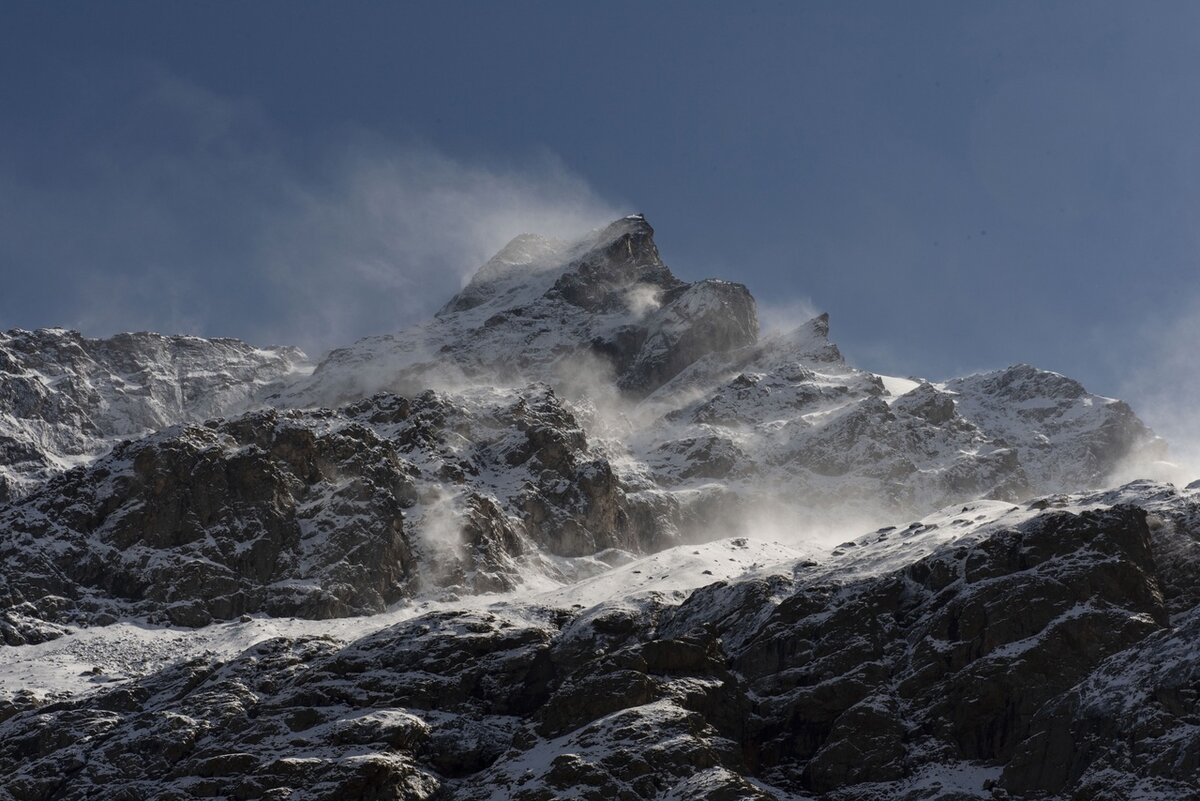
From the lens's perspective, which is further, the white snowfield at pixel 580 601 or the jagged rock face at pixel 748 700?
the white snowfield at pixel 580 601

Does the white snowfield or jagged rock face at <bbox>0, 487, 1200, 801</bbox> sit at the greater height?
the white snowfield

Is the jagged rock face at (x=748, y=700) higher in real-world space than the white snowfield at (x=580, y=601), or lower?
lower

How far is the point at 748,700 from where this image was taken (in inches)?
5797

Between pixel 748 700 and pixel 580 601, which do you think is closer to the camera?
pixel 748 700

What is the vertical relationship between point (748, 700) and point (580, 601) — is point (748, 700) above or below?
below

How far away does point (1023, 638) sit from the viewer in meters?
141

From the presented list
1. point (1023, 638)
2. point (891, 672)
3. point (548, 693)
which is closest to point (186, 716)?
point (548, 693)

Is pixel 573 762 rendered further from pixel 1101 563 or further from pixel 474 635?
pixel 1101 563

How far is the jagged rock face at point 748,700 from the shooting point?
127 meters

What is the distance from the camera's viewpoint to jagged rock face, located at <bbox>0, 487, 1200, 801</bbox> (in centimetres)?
12731

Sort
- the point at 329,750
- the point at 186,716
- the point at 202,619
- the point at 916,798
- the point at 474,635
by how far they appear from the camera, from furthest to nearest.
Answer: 1. the point at 202,619
2. the point at 474,635
3. the point at 186,716
4. the point at 329,750
5. the point at 916,798

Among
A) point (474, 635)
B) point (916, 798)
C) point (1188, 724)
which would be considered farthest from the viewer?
point (474, 635)

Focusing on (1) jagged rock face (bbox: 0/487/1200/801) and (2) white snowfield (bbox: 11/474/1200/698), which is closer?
(1) jagged rock face (bbox: 0/487/1200/801)

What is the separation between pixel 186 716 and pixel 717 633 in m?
45.4
